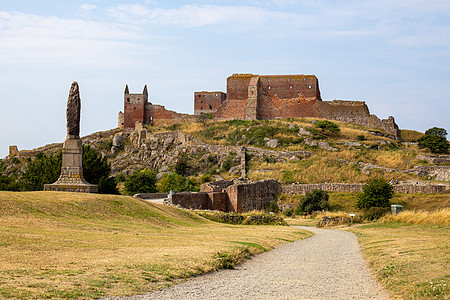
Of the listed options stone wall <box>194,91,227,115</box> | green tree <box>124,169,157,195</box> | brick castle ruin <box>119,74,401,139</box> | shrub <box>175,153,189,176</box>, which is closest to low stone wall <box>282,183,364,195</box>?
green tree <box>124,169,157,195</box>

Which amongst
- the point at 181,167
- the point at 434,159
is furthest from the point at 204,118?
the point at 434,159

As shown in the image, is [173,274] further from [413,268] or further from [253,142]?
[253,142]

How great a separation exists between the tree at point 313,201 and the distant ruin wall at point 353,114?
110ft

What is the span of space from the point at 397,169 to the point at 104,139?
4338 centimetres

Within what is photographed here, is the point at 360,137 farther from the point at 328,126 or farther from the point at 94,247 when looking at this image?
the point at 94,247

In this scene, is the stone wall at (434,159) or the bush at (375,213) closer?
the bush at (375,213)

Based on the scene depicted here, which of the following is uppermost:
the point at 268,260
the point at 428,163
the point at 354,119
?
the point at 354,119

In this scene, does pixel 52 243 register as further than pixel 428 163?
No

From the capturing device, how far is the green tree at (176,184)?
4594 centimetres

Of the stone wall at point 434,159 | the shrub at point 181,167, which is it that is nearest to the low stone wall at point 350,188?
the stone wall at point 434,159

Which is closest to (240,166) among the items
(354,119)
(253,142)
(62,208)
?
(253,142)

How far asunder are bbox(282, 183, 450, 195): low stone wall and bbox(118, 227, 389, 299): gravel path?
24.4 metres

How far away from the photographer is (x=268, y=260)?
14.2 m

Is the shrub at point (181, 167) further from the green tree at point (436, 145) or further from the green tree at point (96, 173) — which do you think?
the green tree at point (436, 145)
